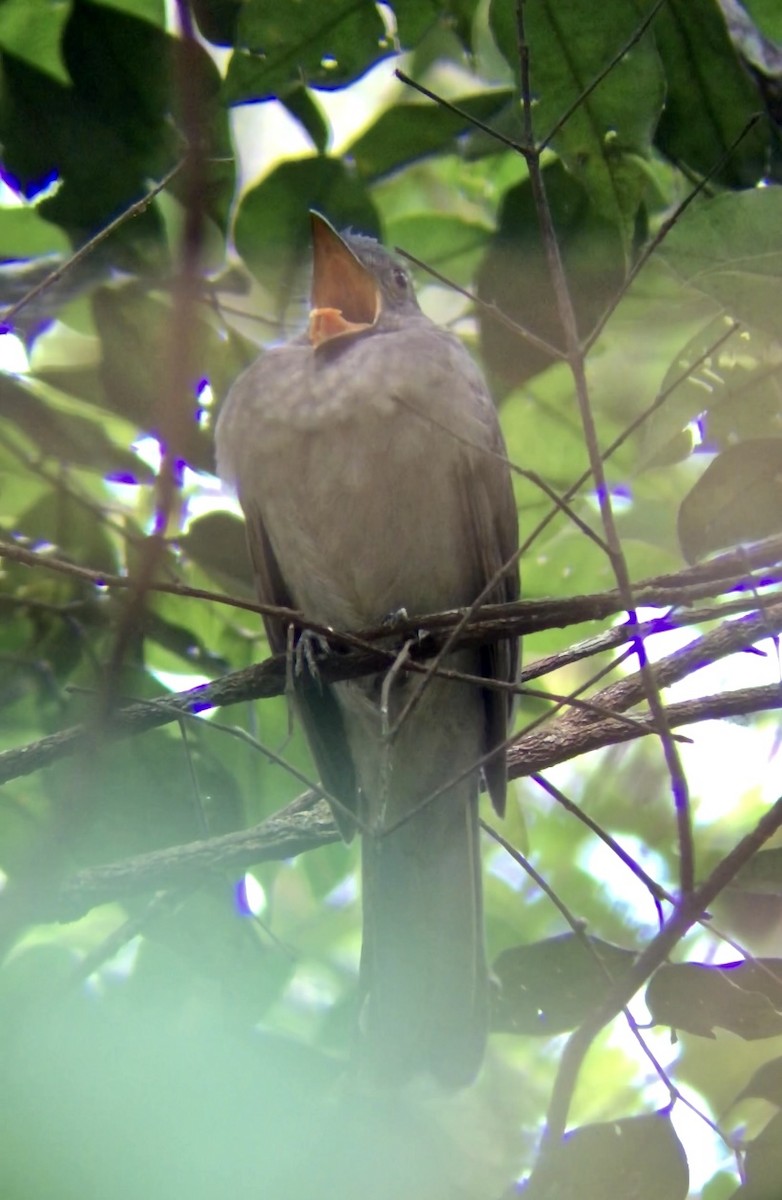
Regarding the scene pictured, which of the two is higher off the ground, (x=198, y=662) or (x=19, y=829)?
(x=198, y=662)

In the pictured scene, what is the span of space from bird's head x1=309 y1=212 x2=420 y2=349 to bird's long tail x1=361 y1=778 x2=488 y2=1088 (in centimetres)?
125

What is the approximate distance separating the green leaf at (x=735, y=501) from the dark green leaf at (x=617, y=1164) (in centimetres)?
107

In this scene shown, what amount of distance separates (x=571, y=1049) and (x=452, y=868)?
1.30m

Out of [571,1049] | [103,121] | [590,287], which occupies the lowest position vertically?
[571,1049]

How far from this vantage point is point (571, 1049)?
180 centimetres

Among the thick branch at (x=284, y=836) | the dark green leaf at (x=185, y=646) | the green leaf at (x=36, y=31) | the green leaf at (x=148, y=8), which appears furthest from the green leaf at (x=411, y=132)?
the thick branch at (x=284, y=836)

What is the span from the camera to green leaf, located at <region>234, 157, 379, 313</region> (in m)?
2.86

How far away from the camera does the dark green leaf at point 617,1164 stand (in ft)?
5.91

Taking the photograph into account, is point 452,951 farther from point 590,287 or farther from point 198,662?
point 590,287

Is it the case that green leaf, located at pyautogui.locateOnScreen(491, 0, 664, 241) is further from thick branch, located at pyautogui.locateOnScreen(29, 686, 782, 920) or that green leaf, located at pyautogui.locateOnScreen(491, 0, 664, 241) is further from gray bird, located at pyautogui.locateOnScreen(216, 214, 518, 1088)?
thick branch, located at pyautogui.locateOnScreen(29, 686, 782, 920)

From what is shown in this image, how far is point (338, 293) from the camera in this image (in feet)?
11.8

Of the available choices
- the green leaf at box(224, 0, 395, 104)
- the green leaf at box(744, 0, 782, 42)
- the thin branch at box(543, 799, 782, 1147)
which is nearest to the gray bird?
the green leaf at box(224, 0, 395, 104)

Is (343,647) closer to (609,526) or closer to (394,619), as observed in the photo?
(394,619)

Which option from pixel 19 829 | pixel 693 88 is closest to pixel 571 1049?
pixel 19 829
